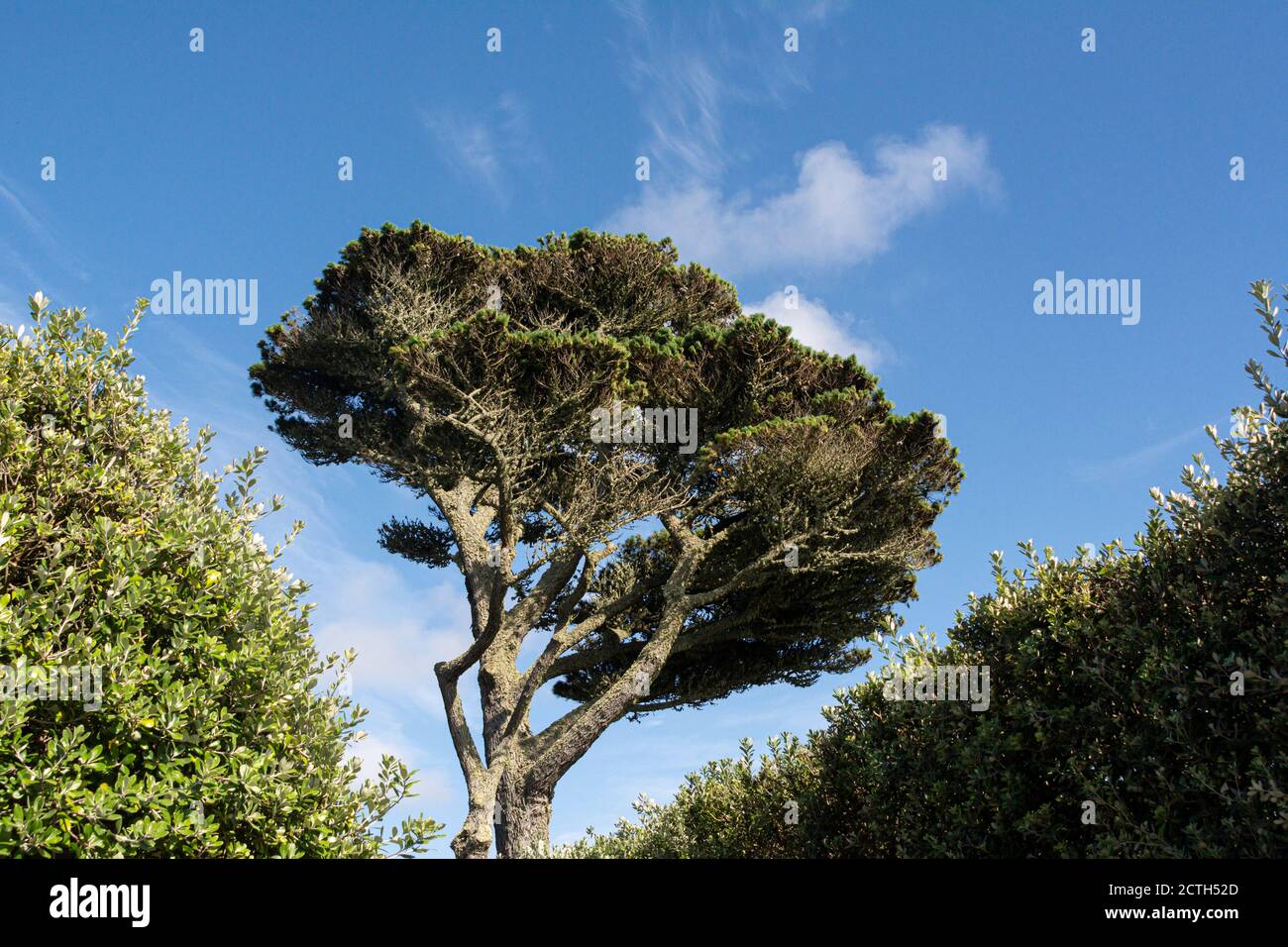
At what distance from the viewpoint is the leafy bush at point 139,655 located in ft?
17.1

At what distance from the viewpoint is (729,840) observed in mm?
15523

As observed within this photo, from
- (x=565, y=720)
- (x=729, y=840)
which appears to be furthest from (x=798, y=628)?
(x=729, y=840)

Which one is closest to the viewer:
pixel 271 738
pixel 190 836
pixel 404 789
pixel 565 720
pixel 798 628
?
pixel 190 836

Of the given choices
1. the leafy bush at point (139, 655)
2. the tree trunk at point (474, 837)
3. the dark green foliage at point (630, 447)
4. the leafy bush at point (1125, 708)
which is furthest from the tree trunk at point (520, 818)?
the leafy bush at point (139, 655)

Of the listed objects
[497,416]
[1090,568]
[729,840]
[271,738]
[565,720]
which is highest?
[497,416]

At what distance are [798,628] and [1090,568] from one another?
43.6 ft

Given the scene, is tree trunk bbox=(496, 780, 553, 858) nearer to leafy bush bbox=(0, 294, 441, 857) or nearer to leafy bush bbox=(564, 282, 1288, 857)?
leafy bush bbox=(564, 282, 1288, 857)

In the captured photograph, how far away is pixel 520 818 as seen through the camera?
65.5ft

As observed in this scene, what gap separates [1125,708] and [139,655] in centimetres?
855

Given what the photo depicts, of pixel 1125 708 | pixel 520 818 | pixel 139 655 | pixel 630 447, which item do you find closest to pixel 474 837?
pixel 520 818

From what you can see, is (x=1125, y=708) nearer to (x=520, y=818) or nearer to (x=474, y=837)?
(x=474, y=837)

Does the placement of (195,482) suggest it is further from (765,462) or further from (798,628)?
(798,628)

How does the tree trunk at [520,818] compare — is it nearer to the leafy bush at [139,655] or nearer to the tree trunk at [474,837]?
the tree trunk at [474,837]

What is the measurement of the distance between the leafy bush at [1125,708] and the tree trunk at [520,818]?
371 inches
